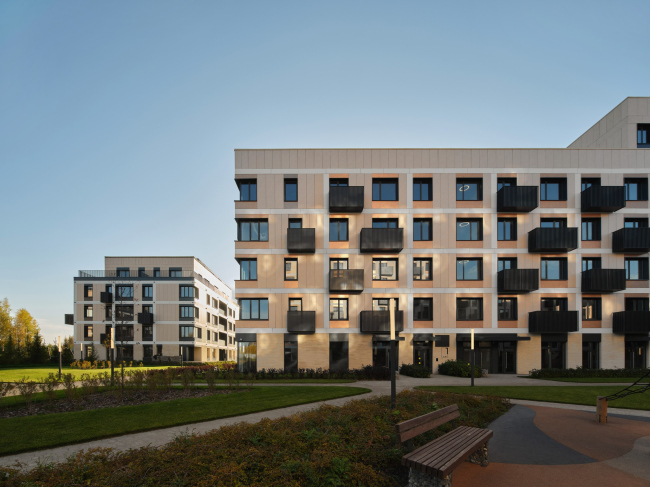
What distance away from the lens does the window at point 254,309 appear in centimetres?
3011

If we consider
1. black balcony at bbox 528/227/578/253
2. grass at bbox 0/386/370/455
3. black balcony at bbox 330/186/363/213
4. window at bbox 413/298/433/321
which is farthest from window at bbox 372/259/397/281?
grass at bbox 0/386/370/455

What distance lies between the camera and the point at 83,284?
5578 cm

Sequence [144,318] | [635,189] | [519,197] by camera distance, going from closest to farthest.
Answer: [519,197]
[635,189]
[144,318]

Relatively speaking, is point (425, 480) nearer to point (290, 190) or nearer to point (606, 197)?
point (290, 190)

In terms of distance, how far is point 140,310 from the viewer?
54.8 meters

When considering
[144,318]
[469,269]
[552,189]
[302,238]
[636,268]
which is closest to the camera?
[302,238]

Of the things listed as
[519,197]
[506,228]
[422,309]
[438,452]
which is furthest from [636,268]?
[438,452]

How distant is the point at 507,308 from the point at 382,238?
11.6m

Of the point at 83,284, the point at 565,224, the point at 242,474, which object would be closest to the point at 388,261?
the point at 565,224

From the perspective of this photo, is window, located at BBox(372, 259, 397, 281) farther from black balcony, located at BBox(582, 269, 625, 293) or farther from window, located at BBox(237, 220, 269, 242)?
black balcony, located at BBox(582, 269, 625, 293)

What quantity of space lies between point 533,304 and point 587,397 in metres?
14.9

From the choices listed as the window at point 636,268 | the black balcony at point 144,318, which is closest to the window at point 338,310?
the window at point 636,268

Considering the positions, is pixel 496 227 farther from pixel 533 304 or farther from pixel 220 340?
pixel 220 340

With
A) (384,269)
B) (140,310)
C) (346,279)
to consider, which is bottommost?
(140,310)
